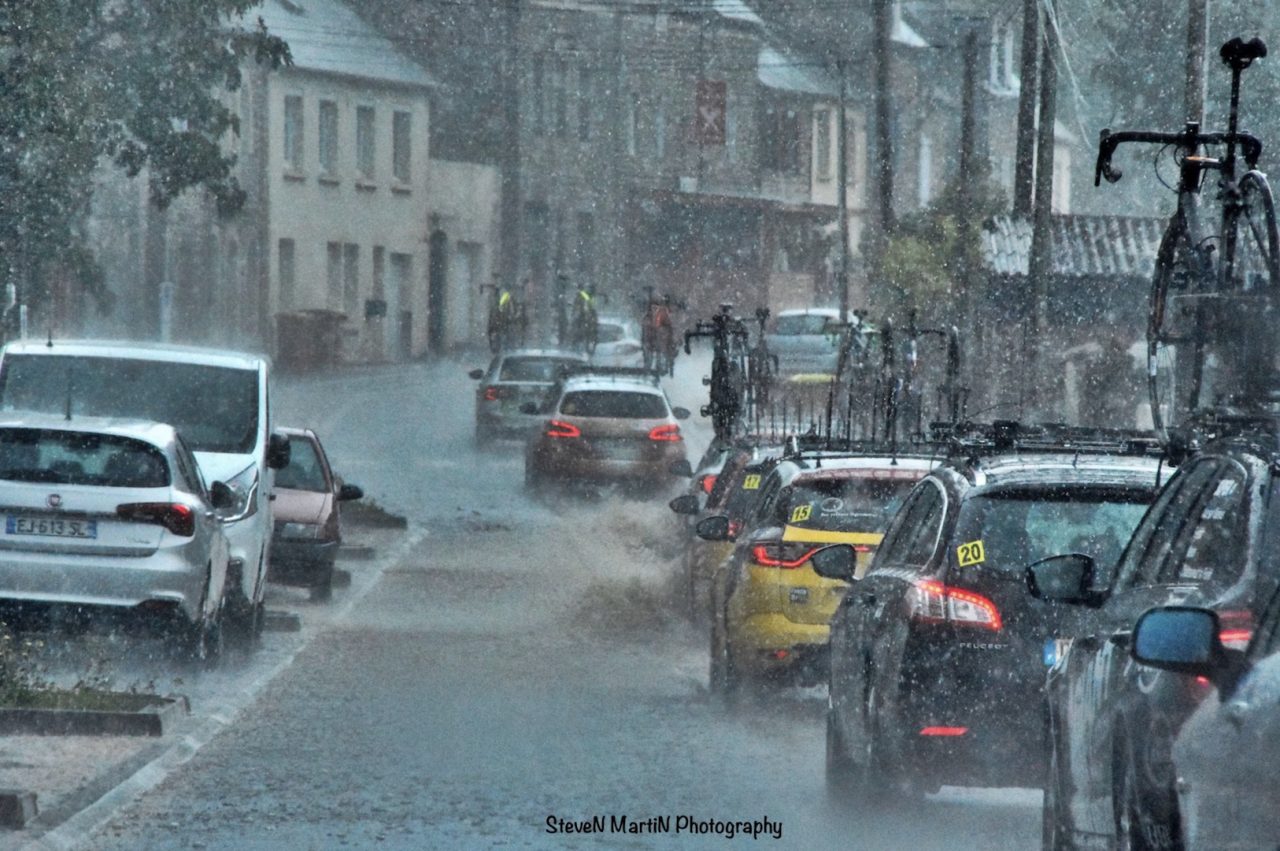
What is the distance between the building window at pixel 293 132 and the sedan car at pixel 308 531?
45.9 meters

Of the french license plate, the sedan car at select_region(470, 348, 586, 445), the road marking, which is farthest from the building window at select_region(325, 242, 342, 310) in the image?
the french license plate

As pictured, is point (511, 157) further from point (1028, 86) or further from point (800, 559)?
point (800, 559)

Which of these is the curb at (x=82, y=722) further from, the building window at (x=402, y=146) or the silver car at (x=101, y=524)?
the building window at (x=402, y=146)

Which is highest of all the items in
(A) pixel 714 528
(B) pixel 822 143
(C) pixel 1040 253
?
(B) pixel 822 143

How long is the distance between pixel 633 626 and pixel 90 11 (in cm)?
1727

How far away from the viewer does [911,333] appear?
2655 centimetres

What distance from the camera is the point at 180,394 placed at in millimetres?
18484

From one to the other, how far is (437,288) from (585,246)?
231 inches

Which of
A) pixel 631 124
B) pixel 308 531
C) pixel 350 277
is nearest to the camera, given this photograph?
pixel 308 531

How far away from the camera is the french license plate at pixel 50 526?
49.1 ft

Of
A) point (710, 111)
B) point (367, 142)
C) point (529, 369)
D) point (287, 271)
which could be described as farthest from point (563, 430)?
point (710, 111)

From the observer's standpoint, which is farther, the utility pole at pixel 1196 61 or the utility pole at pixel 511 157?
the utility pole at pixel 511 157

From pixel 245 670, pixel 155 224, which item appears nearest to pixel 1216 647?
pixel 245 670

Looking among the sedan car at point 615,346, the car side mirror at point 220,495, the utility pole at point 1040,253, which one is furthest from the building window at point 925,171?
the car side mirror at point 220,495
